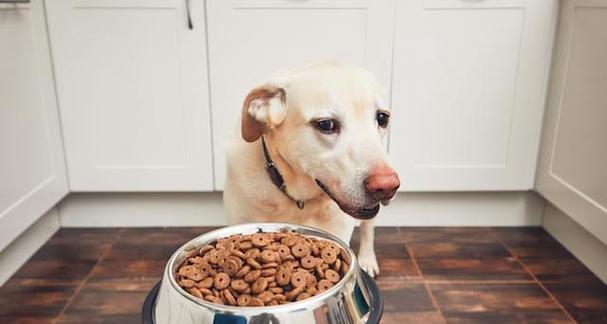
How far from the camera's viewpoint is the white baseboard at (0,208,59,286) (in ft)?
5.67

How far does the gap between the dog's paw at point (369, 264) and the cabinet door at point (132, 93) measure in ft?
2.34

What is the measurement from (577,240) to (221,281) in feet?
5.25

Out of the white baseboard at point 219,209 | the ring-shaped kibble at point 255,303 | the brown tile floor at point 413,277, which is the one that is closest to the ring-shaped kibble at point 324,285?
the ring-shaped kibble at point 255,303

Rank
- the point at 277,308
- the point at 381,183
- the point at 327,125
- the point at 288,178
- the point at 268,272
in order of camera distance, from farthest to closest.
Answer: the point at 288,178, the point at 327,125, the point at 381,183, the point at 268,272, the point at 277,308

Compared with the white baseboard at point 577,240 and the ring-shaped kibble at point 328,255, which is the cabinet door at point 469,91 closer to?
the white baseboard at point 577,240

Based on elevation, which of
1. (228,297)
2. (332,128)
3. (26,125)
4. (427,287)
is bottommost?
(427,287)

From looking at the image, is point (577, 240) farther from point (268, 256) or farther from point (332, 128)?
point (268, 256)

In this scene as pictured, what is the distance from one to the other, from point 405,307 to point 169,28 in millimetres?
1295

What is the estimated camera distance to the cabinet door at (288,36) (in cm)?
180

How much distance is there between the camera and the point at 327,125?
3.66ft

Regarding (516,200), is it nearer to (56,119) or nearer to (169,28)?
(169,28)

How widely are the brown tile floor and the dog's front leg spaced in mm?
50

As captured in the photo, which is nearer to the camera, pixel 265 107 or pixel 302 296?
pixel 302 296

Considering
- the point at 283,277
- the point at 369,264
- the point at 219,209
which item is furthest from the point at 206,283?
the point at 219,209
